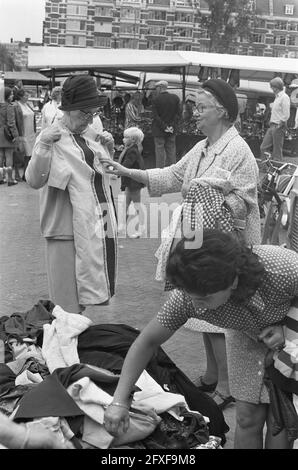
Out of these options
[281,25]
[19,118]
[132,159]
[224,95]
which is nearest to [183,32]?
[281,25]

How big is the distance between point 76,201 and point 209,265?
7.70 ft

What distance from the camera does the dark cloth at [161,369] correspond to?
3.29 meters

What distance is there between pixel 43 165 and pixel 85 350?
51.9 inches

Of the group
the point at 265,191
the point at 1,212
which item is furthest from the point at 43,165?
the point at 1,212

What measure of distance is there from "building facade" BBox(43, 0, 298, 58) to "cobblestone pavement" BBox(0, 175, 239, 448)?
16305 mm

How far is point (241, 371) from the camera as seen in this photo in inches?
106

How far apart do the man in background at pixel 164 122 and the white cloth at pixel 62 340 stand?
10.5 m

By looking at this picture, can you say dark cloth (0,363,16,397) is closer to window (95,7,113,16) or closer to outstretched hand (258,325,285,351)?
outstretched hand (258,325,285,351)

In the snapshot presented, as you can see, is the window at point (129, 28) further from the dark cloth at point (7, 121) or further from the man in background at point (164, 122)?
the dark cloth at point (7, 121)

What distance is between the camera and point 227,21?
58.7 m

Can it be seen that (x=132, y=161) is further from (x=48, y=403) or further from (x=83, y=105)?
(x=48, y=403)

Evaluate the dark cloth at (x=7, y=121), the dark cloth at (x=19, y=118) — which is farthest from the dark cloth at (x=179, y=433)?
the dark cloth at (x=19, y=118)
